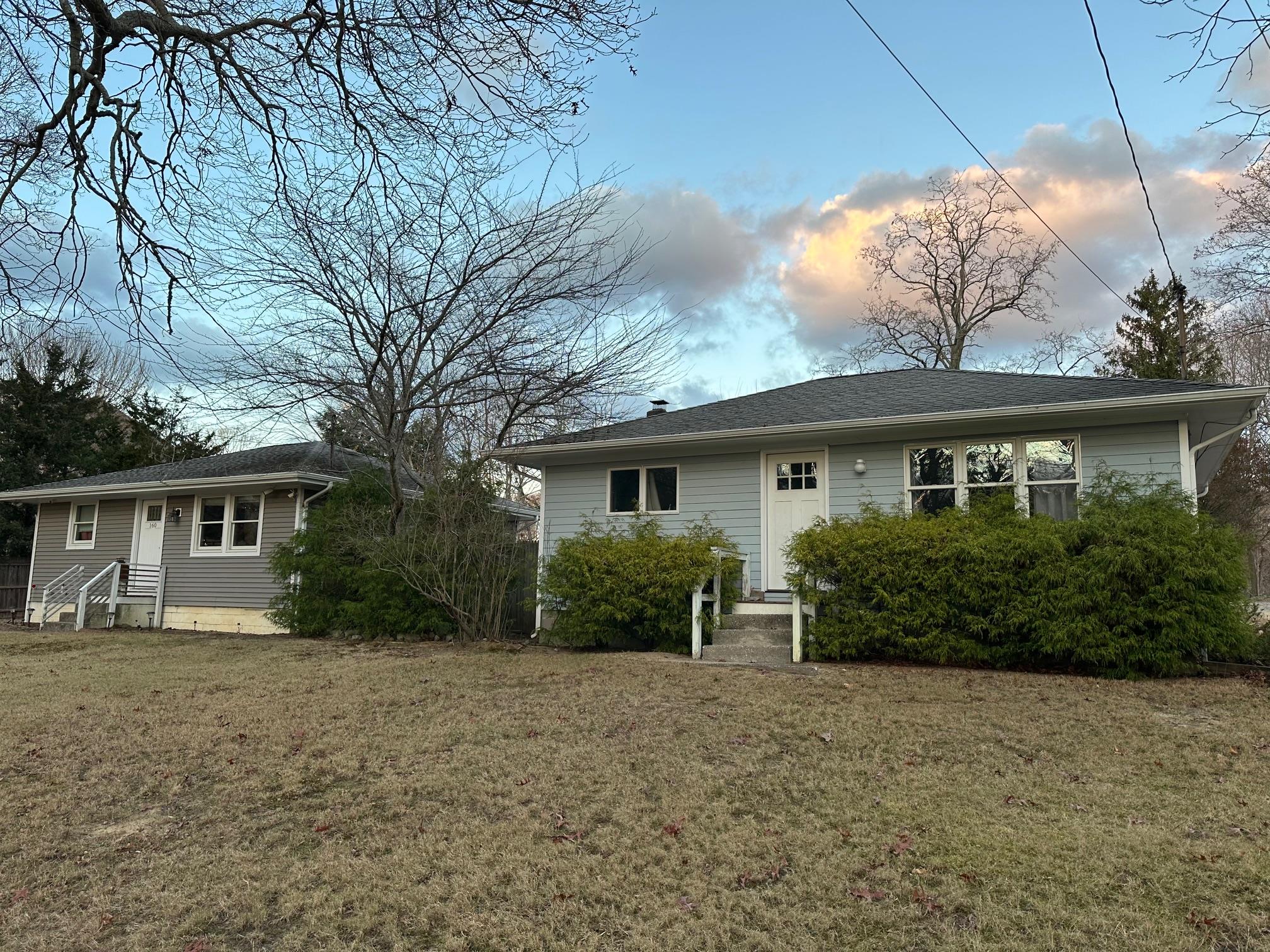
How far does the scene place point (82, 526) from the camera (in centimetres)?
1794

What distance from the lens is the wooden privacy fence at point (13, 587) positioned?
64.6ft

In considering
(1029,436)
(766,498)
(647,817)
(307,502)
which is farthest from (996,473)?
(307,502)

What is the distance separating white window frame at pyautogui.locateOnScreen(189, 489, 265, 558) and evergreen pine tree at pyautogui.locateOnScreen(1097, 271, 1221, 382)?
23.1m

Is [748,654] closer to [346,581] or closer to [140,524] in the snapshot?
[346,581]

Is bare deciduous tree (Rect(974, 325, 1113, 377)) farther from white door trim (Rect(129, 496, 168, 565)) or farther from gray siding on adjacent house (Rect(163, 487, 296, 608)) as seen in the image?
white door trim (Rect(129, 496, 168, 565))

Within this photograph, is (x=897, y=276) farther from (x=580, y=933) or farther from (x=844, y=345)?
(x=580, y=933)

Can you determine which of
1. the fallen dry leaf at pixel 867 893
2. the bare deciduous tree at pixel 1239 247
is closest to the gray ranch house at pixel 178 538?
the fallen dry leaf at pixel 867 893

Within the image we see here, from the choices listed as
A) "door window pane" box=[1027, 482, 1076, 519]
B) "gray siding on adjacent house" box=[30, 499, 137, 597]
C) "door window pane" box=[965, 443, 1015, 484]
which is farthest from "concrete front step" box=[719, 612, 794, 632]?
"gray siding on adjacent house" box=[30, 499, 137, 597]

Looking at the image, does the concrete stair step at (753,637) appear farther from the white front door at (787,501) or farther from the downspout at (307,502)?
the downspout at (307,502)

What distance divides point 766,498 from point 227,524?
36.1 feet

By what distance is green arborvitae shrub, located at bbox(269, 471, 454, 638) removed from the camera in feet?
39.9

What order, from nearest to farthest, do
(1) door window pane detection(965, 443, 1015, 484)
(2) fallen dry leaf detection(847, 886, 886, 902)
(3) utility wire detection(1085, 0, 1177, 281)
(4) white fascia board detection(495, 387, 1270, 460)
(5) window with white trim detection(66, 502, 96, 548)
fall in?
(2) fallen dry leaf detection(847, 886, 886, 902) → (3) utility wire detection(1085, 0, 1177, 281) → (4) white fascia board detection(495, 387, 1270, 460) → (1) door window pane detection(965, 443, 1015, 484) → (5) window with white trim detection(66, 502, 96, 548)

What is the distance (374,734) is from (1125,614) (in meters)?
7.06

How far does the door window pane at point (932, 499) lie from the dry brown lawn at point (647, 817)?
3.03 m
